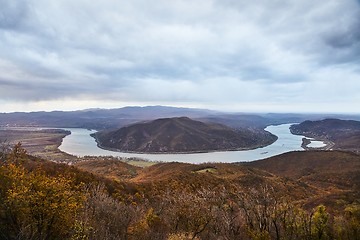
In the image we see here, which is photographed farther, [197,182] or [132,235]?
[197,182]

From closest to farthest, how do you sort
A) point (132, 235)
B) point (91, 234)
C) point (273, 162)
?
point (91, 234) → point (132, 235) → point (273, 162)

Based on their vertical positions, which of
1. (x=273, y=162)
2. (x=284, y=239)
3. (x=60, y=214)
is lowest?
(x=273, y=162)

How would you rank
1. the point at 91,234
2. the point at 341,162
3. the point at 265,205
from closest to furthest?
the point at 91,234, the point at 265,205, the point at 341,162

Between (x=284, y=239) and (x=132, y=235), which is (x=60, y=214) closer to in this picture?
(x=132, y=235)

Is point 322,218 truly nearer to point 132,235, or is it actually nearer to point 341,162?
point 132,235

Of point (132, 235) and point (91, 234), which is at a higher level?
point (91, 234)

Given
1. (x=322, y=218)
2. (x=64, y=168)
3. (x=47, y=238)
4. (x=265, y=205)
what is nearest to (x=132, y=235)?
(x=47, y=238)

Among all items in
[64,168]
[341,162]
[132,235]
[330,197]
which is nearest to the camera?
[132,235]

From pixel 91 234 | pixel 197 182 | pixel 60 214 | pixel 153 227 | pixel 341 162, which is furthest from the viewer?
pixel 341 162

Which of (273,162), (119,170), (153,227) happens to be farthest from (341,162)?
(153,227)
